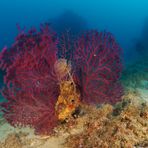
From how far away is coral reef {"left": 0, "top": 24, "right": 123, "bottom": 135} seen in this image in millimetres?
4855

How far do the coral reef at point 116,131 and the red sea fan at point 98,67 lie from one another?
0.99m

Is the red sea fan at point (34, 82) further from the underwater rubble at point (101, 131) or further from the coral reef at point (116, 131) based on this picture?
the coral reef at point (116, 131)

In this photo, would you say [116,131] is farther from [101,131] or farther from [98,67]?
[98,67]

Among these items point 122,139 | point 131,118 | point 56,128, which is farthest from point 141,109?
point 56,128

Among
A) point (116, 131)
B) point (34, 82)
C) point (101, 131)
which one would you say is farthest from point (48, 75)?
point (116, 131)

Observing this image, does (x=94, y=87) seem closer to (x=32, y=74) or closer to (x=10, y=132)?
(x=32, y=74)

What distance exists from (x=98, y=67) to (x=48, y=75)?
3.85 feet

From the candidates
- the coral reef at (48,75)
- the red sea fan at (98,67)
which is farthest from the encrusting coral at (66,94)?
the red sea fan at (98,67)

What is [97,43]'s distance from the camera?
216 inches

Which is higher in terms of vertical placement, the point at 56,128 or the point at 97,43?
the point at 97,43

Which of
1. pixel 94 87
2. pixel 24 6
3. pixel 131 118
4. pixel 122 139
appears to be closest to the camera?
pixel 122 139

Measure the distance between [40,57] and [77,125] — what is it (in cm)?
169

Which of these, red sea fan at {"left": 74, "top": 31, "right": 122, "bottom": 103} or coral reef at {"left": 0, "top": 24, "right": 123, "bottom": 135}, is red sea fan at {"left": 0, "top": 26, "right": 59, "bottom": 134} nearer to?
coral reef at {"left": 0, "top": 24, "right": 123, "bottom": 135}

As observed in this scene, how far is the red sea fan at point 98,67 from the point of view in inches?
206
